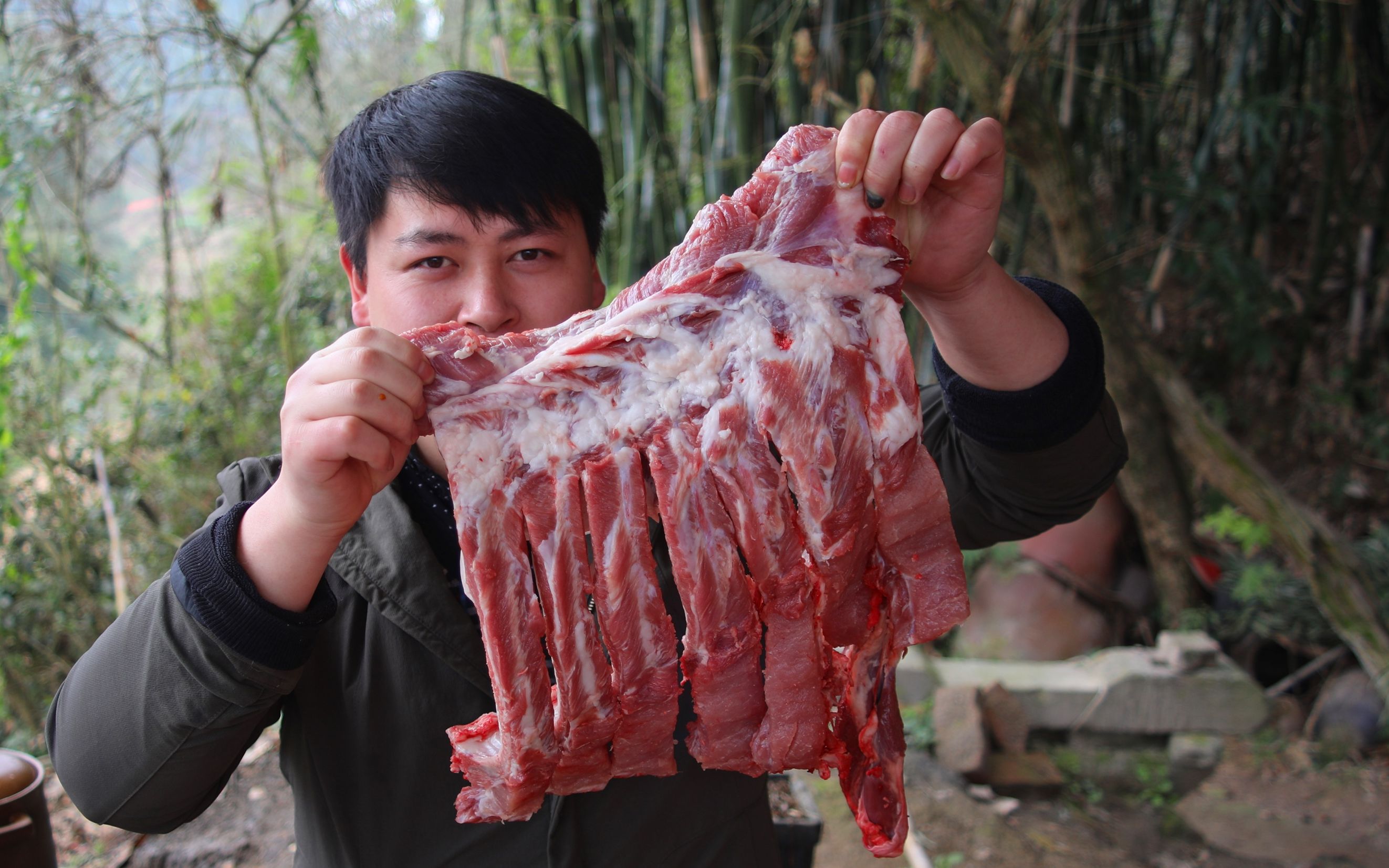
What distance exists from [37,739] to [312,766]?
4805 millimetres

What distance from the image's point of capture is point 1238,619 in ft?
19.3

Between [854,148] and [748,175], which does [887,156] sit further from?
[748,175]

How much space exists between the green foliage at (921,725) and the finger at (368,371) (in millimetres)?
4615

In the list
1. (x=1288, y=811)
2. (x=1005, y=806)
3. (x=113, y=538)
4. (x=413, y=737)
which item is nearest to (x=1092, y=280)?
(x=1005, y=806)

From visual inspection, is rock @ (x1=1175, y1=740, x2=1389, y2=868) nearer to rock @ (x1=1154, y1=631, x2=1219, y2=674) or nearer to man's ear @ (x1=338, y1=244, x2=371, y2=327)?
rock @ (x1=1154, y1=631, x2=1219, y2=674)

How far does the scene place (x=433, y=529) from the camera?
1923 mm

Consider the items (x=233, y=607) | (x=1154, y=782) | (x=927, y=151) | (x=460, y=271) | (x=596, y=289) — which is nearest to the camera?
(x=233, y=607)

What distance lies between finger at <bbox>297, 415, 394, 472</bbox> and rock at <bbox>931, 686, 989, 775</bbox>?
4.68 meters

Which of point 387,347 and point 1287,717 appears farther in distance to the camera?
point 1287,717

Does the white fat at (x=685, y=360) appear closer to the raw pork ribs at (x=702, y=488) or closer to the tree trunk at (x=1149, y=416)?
the raw pork ribs at (x=702, y=488)

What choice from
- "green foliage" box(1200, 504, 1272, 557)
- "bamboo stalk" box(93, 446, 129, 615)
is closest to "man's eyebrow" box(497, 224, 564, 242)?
"bamboo stalk" box(93, 446, 129, 615)

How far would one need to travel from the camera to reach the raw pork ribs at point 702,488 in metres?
1.48

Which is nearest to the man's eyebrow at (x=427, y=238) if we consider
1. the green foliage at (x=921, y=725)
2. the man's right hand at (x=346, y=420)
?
the man's right hand at (x=346, y=420)

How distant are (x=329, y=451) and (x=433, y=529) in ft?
2.16
